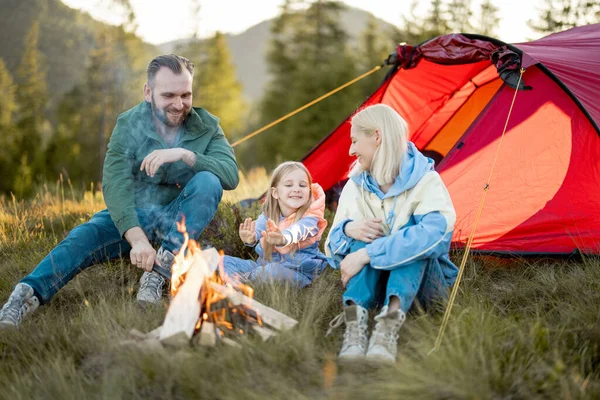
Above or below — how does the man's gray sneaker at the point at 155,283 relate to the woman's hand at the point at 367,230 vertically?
below

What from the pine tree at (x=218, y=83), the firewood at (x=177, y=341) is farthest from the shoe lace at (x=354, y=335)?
the pine tree at (x=218, y=83)

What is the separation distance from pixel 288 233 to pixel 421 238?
0.88 meters

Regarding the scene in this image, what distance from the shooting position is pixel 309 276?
3.36 meters

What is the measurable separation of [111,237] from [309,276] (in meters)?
1.11

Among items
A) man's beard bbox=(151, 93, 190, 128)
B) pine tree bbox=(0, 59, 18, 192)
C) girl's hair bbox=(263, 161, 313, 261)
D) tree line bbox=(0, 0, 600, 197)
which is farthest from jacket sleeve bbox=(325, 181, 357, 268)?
pine tree bbox=(0, 59, 18, 192)

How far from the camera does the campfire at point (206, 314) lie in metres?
2.32

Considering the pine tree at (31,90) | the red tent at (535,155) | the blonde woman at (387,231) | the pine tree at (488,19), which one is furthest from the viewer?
the pine tree at (31,90)

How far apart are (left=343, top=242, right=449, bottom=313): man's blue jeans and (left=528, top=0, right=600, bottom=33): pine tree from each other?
12824 millimetres

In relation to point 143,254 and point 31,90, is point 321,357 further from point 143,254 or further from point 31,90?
point 31,90

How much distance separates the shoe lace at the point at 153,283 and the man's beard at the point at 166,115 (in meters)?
0.85

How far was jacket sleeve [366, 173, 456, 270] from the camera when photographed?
8.26 feet

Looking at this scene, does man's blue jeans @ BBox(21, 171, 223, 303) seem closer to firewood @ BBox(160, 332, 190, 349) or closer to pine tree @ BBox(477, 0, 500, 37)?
firewood @ BBox(160, 332, 190, 349)

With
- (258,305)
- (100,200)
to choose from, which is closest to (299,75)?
(100,200)

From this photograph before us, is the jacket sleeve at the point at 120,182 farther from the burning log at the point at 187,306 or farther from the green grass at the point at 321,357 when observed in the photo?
the burning log at the point at 187,306
